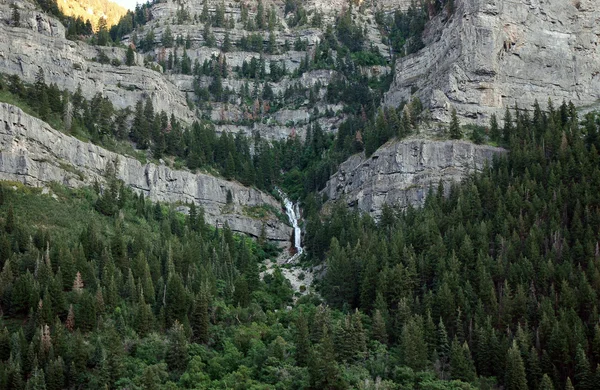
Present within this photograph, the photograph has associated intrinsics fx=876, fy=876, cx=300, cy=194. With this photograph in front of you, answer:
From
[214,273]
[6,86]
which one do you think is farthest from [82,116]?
[214,273]

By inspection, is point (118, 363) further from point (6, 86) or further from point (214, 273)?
point (6, 86)

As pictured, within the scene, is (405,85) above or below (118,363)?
above

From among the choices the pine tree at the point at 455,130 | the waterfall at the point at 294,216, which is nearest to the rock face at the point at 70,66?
the waterfall at the point at 294,216

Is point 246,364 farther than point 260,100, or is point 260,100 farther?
point 260,100

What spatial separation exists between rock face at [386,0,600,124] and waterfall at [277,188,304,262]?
1202 inches

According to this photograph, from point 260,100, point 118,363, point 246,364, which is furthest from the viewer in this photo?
point 260,100

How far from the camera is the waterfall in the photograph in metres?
149

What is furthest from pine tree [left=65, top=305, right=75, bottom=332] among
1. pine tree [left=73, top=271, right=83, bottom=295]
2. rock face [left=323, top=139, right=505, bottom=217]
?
rock face [left=323, top=139, right=505, bottom=217]

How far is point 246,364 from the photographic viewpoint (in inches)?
3578

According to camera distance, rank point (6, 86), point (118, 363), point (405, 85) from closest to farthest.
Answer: point (118, 363) < point (6, 86) < point (405, 85)

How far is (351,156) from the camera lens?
517ft

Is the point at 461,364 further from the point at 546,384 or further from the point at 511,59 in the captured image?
the point at 511,59

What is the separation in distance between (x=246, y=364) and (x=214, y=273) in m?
26.6

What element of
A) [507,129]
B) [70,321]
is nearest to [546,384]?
[70,321]
